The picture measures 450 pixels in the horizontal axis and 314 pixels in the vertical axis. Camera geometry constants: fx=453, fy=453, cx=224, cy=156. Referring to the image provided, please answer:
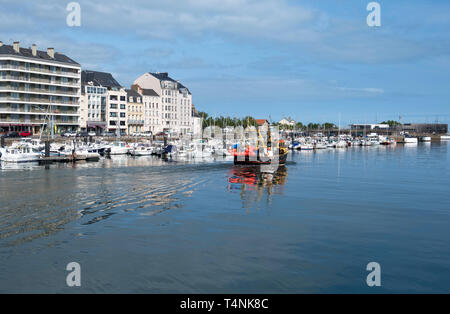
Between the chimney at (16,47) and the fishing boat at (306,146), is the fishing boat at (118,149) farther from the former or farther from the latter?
the fishing boat at (306,146)

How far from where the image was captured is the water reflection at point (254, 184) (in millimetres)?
40594

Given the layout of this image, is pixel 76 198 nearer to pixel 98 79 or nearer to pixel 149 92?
pixel 98 79

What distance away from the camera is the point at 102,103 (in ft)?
509

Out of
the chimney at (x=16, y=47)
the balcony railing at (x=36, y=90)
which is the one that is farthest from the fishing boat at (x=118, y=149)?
the chimney at (x=16, y=47)

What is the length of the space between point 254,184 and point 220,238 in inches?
995

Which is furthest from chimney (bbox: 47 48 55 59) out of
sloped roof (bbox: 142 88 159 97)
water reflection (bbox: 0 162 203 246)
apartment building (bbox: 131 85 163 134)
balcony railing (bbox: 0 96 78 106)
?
water reflection (bbox: 0 162 203 246)

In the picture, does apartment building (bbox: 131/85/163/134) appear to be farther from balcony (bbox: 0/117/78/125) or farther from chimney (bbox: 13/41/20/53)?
chimney (bbox: 13/41/20/53)

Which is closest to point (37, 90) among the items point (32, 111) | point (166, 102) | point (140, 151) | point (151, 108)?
point (32, 111)

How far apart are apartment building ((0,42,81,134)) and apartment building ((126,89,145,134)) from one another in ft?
69.8

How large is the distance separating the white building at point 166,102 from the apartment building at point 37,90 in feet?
110

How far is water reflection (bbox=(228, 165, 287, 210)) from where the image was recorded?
40.6m

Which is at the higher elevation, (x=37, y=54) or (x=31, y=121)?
(x=37, y=54)

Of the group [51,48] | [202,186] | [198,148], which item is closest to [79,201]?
[202,186]

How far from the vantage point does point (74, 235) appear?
25.5 m
